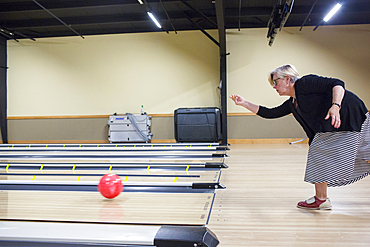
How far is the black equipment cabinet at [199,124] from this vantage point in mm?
6727

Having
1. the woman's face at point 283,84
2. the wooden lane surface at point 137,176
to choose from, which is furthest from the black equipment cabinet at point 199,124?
the woman's face at point 283,84

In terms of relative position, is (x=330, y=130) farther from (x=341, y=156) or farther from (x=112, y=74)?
(x=112, y=74)

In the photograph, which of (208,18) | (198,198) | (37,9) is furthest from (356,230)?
(37,9)

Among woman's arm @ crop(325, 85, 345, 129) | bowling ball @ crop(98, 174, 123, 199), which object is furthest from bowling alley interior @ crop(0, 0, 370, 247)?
woman's arm @ crop(325, 85, 345, 129)

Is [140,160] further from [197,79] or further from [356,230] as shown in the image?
[197,79]

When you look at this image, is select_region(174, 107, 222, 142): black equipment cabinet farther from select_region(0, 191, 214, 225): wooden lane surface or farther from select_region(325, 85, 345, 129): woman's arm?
select_region(325, 85, 345, 129): woman's arm

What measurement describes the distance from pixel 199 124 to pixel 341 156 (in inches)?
202

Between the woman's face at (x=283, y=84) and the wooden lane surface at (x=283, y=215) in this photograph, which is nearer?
the wooden lane surface at (x=283, y=215)

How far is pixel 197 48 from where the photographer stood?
24.3 feet

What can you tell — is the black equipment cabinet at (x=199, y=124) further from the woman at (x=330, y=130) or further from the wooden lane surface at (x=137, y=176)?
the woman at (x=330, y=130)

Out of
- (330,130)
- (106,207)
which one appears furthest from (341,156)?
(106,207)

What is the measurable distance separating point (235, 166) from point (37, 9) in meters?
5.99

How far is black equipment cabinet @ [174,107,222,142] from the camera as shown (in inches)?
265

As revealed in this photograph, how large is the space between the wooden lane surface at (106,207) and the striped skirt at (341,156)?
2.46ft
